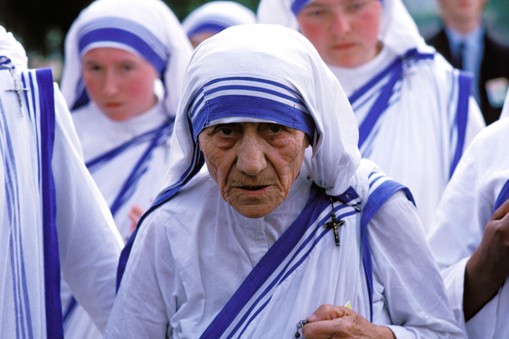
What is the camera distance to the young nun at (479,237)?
13.3ft

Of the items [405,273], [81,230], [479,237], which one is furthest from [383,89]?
[405,273]

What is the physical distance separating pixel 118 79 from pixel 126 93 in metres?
0.09

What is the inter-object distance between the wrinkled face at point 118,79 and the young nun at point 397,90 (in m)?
0.93

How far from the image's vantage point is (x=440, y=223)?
439cm

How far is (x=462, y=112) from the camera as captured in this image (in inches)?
229

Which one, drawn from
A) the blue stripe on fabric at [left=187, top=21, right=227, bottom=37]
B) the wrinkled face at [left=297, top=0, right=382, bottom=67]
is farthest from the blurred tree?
the wrinkled face at [left=297, top=0, right=382, bottom=67]

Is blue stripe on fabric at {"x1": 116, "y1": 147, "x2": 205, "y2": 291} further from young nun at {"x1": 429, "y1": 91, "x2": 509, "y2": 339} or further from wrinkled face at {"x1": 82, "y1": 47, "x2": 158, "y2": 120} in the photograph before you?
wrinkled face at {"x1": 82, "y1": 47, "x2": 158, "y2": 120}

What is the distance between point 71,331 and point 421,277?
2272mm

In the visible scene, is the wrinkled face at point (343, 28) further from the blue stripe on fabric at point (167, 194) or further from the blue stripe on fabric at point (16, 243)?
the blue stripe on fabric at point (16, 243)

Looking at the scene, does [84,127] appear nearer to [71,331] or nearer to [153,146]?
[153,146]

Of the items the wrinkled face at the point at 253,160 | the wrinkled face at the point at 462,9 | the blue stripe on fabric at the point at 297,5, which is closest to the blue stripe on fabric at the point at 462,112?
the blue stripe on fabric at the point at 297,5

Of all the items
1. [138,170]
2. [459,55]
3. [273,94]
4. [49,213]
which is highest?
[273,94]

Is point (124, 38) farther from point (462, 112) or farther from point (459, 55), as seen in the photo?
point (459, 55)

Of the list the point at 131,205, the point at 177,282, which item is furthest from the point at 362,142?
the point at 177,282
